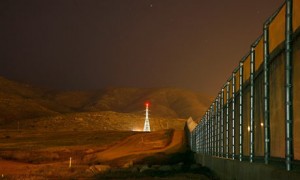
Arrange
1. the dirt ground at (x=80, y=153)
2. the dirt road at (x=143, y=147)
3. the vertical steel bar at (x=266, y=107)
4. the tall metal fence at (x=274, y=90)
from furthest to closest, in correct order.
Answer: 1. the dirt road at (x=143, y=147)
2. the dirt ground at (x=80, y=153)
3. the vertical steel bar at (x=266, y=107)
4. the tall metal fence at (x=274, y=90)

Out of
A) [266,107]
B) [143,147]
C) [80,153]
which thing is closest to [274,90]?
[266,107]

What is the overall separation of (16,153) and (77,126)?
245 feet

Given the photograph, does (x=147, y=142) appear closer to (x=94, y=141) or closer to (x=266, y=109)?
(x=94, y=141)

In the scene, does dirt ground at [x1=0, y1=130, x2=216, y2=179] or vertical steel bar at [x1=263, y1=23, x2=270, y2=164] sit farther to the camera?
dirt ground at [x1=0, y1=130, x2=216, y2=179]

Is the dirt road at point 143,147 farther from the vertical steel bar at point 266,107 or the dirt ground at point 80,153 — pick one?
the vertical steel bar at point 266,107

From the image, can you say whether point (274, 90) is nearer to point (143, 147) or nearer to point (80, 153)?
point (143, 147)

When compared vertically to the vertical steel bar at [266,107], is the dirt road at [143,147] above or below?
below

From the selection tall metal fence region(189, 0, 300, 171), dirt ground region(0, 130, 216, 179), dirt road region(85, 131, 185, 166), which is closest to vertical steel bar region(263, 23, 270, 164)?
tall metal fence region(189, 0, 300, 171)

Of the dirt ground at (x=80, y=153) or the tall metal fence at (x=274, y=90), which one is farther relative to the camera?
the dirt ground at (x=80, y=153)

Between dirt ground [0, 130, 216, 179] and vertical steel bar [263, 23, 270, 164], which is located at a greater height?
vertical steel bar [263, 23, 270, 164]

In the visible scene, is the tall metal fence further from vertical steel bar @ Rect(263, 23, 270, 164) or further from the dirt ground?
the dirt ground

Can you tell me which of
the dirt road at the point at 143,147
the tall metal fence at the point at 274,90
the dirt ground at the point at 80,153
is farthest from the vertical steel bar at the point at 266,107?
the dirt road at the point at 143,147

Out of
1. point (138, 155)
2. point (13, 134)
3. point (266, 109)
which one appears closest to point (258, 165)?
point (266, 109)

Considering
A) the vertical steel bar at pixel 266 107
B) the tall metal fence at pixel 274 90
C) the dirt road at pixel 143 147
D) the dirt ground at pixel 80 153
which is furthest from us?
the dirt road at pixel 143 147
